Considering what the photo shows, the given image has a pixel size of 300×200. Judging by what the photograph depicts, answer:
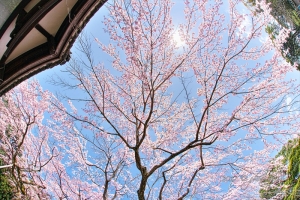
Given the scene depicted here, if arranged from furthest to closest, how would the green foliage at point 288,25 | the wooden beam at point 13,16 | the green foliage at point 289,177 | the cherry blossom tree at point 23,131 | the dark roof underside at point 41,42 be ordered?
the green foliage at point 288,25
the cherry blossom tree at point 23,131
the green foliage at point 289,177
the dark roof underside at point 41,42
the wooden beam at point 13,16

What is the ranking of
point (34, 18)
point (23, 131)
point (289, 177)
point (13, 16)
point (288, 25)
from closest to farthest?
point (13, 16) < point (34, 18) < point (289, 177) < point (23, 131) < point (288, 25)

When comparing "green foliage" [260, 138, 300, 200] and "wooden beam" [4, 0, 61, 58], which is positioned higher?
"wooden beam" [4, 0, 61, 58]

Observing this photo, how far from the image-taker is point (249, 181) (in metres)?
7.34

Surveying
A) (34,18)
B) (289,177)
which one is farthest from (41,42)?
(289,177)

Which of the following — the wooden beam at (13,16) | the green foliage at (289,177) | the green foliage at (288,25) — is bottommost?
the green foliage at (289,177)

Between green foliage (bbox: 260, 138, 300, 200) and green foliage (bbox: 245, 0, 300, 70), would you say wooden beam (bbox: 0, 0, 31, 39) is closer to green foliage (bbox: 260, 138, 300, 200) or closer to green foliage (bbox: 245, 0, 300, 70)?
green foliage (bbox: 260, 138, 300, 200)

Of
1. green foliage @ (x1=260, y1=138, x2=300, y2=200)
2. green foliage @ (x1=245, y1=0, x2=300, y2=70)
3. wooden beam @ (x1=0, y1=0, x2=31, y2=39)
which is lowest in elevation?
green foliage @ (x1=260, y1=138, x2=300, y2=200)

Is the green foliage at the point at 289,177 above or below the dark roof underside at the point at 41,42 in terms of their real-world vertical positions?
below

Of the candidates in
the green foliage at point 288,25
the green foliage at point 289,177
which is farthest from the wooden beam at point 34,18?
the green foliage at point 288,25

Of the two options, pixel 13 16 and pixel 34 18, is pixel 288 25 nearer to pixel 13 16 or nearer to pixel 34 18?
pixel 34 18

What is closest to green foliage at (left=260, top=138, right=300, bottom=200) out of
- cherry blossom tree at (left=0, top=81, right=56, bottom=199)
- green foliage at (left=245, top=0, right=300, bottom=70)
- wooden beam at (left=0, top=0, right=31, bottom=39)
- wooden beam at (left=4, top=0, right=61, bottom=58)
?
wooden beam at (left=4, top=0, right=61, bottom=58)

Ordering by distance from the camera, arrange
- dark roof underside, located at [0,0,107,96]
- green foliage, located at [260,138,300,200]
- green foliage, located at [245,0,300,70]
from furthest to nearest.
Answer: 1. green foliage, located at [245,0,300,70]
2. green foliage, located at [260,138,300,200]
3. dark roof underside, located at [0,0,107,96]

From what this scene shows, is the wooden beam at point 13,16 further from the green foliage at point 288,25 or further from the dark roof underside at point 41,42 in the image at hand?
the green foliage at point 288,25

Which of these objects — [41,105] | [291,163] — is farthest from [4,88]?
[291,163]
